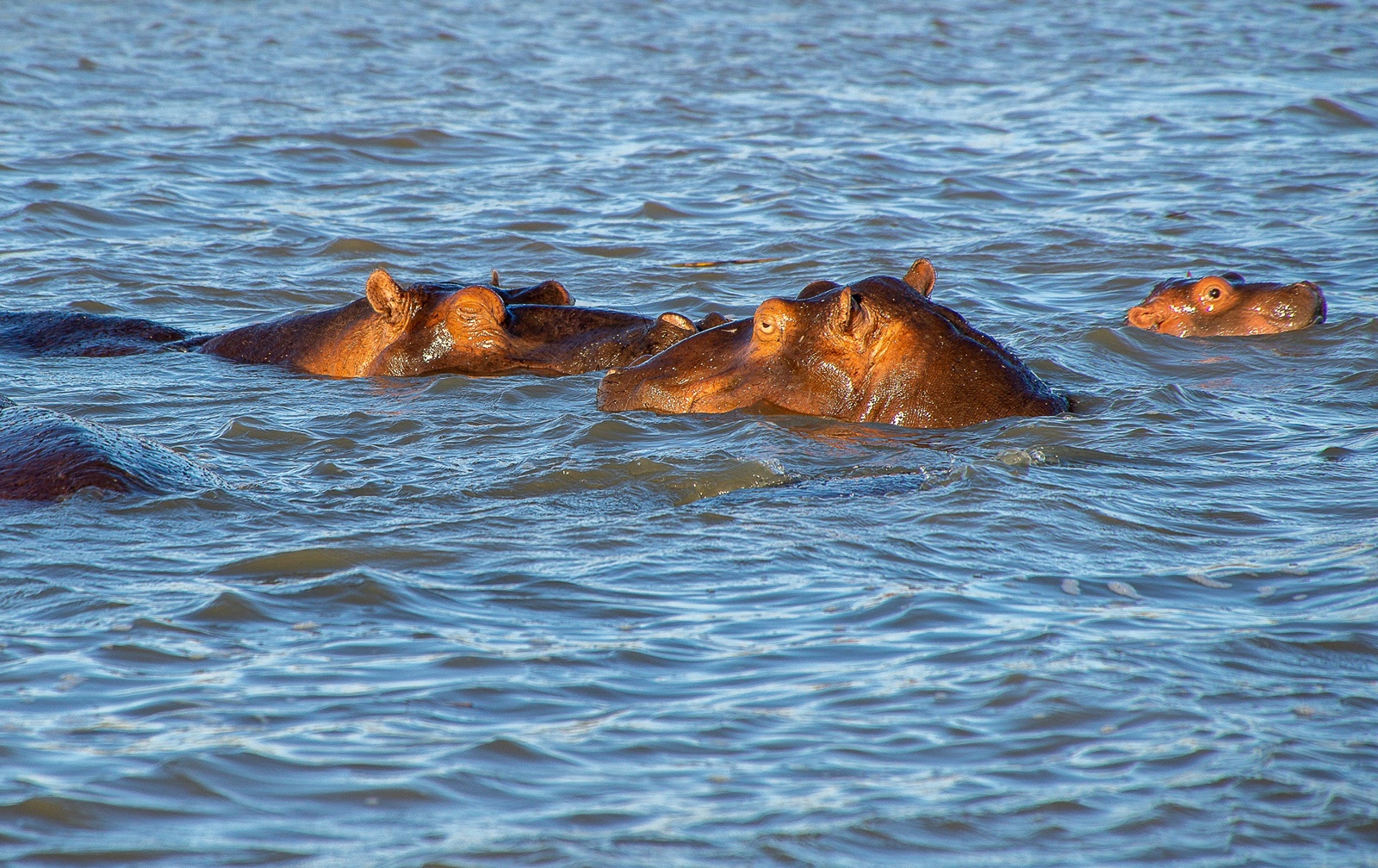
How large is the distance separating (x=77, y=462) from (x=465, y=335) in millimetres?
2823

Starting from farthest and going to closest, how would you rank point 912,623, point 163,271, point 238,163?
point 238,163
point 163,271
point 912,623

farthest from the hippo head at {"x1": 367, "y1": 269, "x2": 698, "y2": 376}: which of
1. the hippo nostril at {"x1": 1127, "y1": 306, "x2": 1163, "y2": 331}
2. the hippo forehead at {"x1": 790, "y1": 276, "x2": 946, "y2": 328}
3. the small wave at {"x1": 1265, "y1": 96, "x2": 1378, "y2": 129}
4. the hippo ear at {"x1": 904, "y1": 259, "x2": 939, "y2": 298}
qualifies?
the small wave at {"x1": 1265, "y1": 96, "x2": 1378, "y2": 129}

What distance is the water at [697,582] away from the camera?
13.2ft

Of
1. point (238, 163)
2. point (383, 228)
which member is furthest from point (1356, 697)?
point (238, 163)

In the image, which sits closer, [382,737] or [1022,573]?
[382,737]

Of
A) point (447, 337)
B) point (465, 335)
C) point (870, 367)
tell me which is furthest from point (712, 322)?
point (447, 337)

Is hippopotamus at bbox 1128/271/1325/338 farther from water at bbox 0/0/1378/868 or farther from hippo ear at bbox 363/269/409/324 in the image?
hippo ear at bbox 363/269/409/324

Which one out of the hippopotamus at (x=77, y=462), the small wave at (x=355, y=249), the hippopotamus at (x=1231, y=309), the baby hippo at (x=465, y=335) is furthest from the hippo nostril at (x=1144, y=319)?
the hippopotamus at (x=77, y=462)

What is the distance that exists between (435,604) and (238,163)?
453 inches

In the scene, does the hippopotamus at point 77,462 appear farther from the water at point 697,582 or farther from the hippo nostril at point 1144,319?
the hippo nostril at point 1144,319

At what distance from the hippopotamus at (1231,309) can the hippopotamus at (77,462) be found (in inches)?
233

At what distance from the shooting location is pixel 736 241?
42.5ft

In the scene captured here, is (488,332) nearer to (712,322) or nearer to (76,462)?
Result: (712,322)

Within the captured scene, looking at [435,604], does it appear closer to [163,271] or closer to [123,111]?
[163,271]
